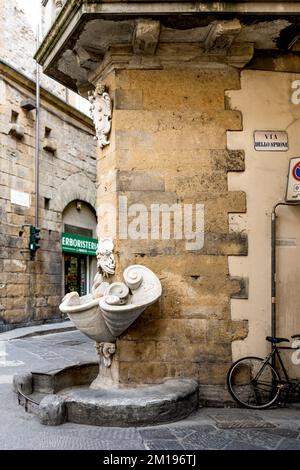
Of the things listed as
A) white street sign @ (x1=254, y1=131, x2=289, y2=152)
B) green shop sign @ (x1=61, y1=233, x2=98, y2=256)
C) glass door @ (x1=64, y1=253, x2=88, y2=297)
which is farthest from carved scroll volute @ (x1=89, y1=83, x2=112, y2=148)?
glass door @ (x1=64, y1=253, x2=88, y2=297)

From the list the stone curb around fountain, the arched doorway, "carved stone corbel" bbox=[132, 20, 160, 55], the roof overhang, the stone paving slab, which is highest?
the roof overhang

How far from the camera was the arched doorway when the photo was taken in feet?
47.8

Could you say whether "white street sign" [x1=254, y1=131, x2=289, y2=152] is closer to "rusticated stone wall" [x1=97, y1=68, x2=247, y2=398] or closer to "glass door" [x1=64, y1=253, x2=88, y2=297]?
"rusticated stone wall" [x1=97, y1=68, x2=247, y2=398]

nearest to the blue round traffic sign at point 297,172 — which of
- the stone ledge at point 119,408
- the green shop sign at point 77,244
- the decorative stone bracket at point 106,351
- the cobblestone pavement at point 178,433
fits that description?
the cobblestone pavement at point 178,433

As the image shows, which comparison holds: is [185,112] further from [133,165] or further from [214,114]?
[133,165]

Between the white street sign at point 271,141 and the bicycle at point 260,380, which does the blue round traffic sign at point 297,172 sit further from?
the bicycle at point 260,380

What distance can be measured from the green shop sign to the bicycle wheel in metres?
9.68

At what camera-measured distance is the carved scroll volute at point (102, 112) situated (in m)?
5.21

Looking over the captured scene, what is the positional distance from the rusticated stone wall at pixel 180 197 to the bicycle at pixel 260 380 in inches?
6.8

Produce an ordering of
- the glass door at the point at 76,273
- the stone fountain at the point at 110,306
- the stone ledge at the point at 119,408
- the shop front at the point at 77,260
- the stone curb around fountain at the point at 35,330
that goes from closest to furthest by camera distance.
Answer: the stone ledge at the point at 119,408 → the stone fountain at the point at 110,306 → the stone curb around fountain at the point at 35,330 → the shop front at the point at 77,260 → the glass door at the point at 76,273

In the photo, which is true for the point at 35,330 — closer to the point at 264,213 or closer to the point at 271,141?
the point at 264,213

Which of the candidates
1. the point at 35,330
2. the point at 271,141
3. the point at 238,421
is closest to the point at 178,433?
the point at 238,421

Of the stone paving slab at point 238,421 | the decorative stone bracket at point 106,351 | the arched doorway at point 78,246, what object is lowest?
the stone paving slab at point 238,421
